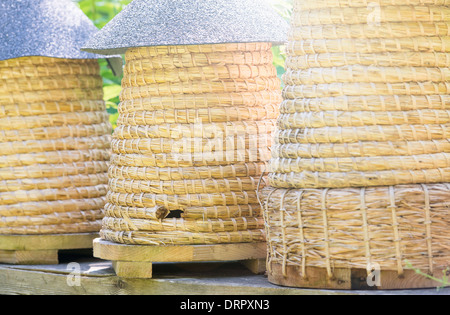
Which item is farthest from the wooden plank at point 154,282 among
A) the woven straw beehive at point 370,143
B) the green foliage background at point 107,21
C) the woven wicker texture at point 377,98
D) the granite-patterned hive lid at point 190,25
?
the green foliage background at point 107,21

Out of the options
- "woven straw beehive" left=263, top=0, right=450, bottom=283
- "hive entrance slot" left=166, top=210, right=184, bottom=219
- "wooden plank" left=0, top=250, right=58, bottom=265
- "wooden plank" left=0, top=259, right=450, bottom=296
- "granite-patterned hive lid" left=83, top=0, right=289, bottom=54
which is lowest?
"wooden plank" left=0, top=259, right=450, bottom=296

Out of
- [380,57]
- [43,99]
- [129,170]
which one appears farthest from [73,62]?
[380,57]

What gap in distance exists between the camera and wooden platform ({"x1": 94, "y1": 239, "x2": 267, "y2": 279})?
306 cm

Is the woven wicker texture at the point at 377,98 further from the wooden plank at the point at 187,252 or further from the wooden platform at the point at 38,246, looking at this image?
the wooden platform at the point at 38,246

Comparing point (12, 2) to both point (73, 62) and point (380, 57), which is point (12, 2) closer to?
point (73, 62)

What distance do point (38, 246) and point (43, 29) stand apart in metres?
0.97

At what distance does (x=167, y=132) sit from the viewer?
3.11 meters

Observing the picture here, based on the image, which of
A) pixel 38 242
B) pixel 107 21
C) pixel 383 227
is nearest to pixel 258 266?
pixel 383 227

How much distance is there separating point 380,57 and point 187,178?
88 centimetres

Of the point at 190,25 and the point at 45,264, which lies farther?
the point at 45,264

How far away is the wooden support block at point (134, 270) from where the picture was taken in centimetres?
313

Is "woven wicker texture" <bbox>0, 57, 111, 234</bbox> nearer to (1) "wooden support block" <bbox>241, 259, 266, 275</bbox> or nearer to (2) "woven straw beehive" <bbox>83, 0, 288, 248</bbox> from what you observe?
(2) "woven straw beehive" <bbox>83, 0, 288, 248</bbox>

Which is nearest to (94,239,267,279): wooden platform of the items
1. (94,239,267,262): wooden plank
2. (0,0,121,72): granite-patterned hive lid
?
(94,239,267,262): wooden plank

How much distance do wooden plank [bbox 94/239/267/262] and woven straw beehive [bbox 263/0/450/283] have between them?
1.28 feet
